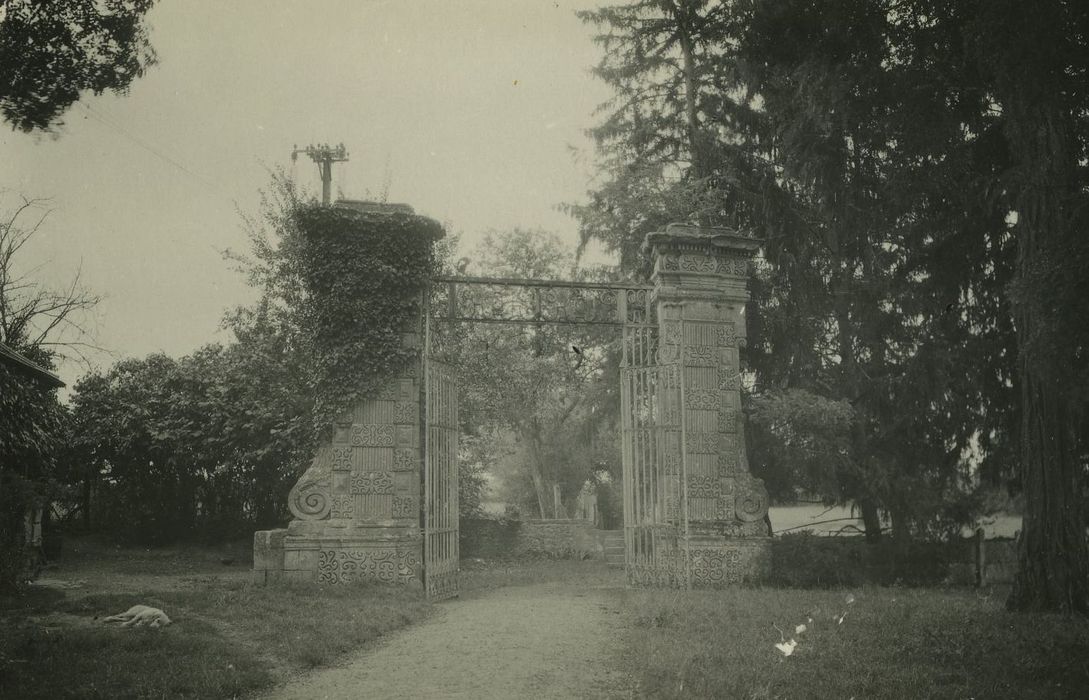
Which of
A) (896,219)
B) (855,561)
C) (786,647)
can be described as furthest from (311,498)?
(896,219)

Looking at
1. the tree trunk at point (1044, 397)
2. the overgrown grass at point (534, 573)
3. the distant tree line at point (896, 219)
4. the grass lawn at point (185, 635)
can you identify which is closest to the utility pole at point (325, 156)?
the distant tree line at point (896, 219)

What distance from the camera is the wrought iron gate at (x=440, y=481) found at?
1056 cm

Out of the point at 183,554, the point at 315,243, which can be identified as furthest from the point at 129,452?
the point at 315,243

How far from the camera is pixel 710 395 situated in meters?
11.5

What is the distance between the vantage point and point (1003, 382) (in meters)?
11.1

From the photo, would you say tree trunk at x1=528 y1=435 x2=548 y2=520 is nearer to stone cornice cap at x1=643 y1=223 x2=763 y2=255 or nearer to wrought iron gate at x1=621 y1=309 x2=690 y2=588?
wrought iron gate at x1=621 y1=309 x2=690 y2=588

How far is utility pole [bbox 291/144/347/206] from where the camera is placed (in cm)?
2116

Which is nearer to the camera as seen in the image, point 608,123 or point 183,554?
point 608,123

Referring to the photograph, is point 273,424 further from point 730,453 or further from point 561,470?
point 561,470

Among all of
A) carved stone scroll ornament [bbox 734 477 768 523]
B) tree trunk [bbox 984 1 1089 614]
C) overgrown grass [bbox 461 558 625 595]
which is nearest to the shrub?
carved stone scroll ornament [bbox 734 477 768 523]

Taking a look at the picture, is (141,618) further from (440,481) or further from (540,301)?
(540,301)

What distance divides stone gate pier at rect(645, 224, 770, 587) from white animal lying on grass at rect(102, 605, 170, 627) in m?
Result: 6.46

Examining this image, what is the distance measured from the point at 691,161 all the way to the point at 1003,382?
6.76 meters

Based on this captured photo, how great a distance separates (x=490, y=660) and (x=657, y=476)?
5317 mm
